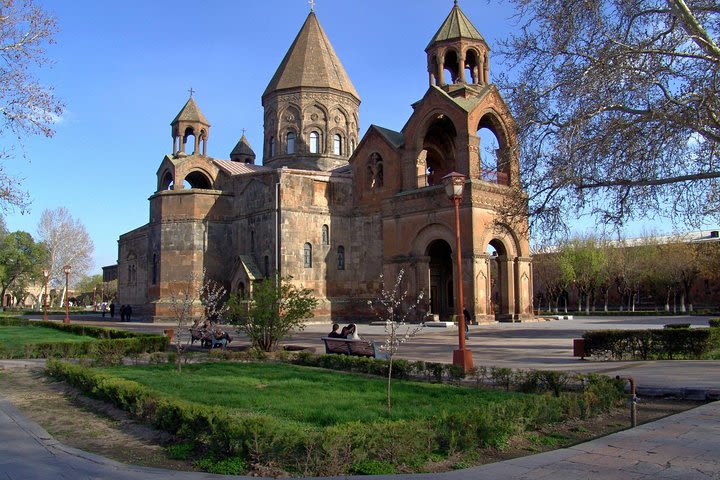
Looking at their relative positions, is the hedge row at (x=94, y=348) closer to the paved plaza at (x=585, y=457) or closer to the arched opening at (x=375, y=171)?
the paved plaza at (x=585, y=457)

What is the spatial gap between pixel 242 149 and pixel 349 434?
42.9 metres

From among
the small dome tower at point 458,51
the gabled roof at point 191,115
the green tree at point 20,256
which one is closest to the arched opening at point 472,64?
the small dome tower at point 458,51

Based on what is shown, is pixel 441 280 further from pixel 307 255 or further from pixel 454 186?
pixel 454 186

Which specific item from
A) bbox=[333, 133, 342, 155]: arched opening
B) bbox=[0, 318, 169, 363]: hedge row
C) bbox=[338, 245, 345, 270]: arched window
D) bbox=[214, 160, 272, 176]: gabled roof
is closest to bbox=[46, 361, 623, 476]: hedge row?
bbox=[0, 318, 169, 363]: hedge row

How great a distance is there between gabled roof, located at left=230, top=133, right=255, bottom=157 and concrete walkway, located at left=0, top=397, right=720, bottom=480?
1614 inches

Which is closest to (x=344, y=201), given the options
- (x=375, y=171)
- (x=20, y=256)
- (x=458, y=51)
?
(x=375, y=171)

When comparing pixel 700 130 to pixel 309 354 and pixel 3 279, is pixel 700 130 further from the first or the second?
pixel 3 279

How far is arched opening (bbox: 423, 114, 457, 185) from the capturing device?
3384cm

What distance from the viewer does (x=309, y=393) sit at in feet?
31.6

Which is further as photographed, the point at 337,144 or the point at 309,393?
the point at 337,144

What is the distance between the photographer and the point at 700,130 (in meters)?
13.4

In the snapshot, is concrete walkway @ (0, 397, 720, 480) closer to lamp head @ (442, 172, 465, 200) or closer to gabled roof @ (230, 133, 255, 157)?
lamp head @ (442, 172, 465, 200)

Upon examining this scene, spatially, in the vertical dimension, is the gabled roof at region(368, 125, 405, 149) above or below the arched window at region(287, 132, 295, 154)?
below

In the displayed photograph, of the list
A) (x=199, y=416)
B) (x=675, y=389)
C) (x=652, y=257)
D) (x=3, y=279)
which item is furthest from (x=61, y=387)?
(x=3, y=279)
